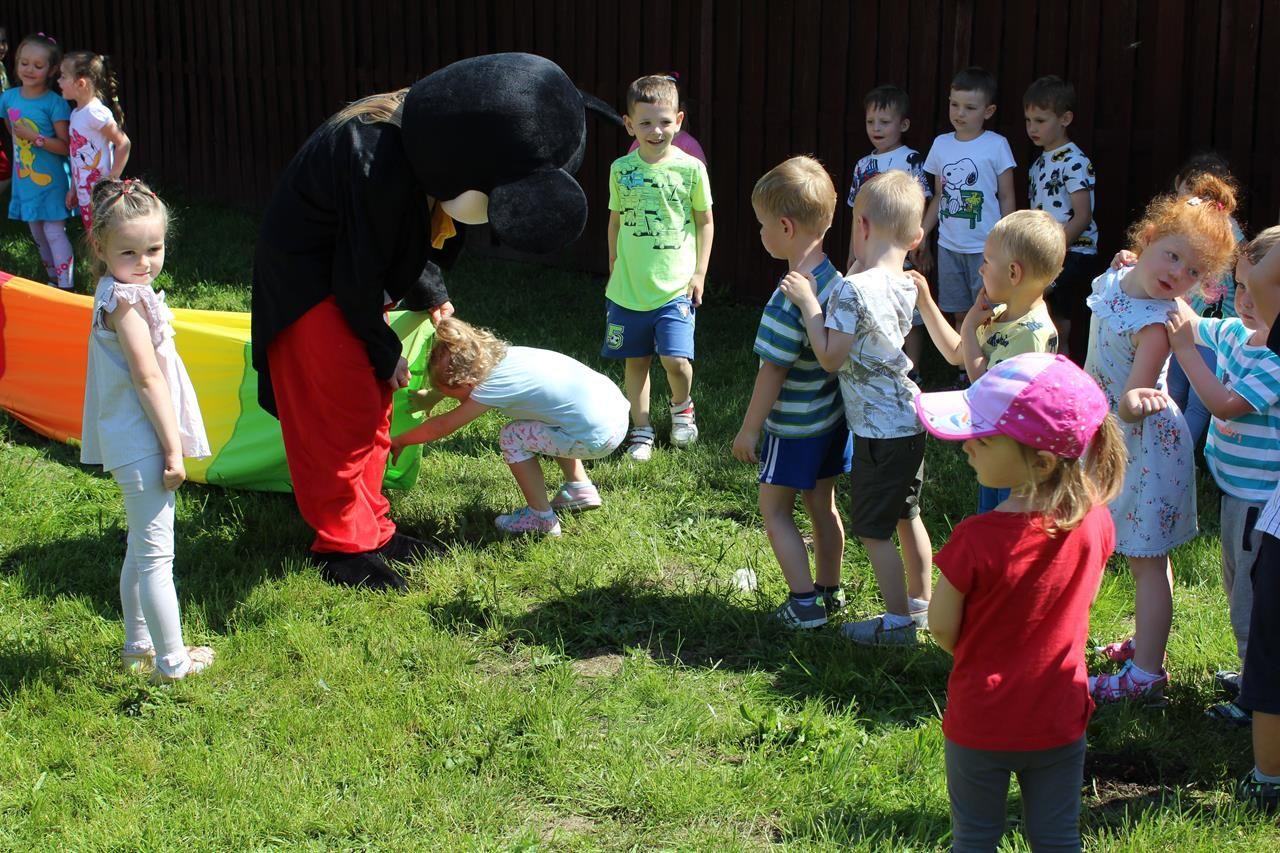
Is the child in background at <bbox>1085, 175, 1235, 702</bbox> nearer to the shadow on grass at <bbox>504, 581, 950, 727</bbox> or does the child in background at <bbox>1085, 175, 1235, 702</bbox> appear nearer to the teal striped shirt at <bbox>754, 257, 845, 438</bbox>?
the shadow on grass at <bbox>504, 581, 950, 727</bbox>

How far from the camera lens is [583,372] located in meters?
5.34

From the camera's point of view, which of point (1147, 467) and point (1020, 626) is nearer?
point (1020, 626)

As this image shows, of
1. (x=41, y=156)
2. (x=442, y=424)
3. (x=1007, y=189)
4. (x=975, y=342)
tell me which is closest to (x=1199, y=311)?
(x=1007, y=189)

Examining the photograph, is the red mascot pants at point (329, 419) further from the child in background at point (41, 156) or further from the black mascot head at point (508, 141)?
the child in background at point (41, 156)

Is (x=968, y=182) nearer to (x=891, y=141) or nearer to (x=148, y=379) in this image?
(x=891, y=141)

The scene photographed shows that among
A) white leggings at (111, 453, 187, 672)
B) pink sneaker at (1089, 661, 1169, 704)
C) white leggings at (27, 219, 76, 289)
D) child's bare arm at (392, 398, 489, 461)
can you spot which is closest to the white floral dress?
pink sneaker at (1089, 661, 1169, 704)

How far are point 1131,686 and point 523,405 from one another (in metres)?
2.46

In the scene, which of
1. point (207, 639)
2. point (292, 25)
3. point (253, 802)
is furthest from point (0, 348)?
point (292, 25)

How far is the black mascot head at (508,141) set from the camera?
4.09 m

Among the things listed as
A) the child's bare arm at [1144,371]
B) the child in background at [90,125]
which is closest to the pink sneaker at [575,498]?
the child's bare arm at [1144,371]

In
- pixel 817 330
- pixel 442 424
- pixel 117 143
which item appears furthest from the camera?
pixel 117 143

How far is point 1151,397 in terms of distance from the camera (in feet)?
11.4

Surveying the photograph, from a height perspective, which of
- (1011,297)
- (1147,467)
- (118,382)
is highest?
(1011,297)

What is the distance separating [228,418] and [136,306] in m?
1.84
